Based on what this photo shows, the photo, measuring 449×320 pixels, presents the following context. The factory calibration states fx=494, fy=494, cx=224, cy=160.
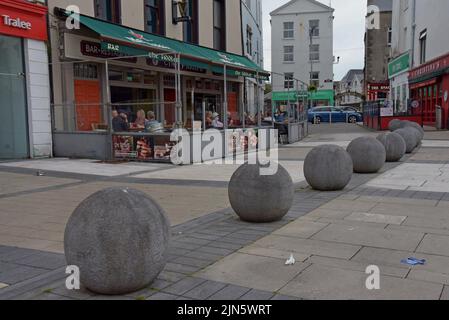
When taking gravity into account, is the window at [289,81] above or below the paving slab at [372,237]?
above

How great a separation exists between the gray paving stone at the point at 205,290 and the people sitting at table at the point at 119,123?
11.2m

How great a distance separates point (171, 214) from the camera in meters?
7.52

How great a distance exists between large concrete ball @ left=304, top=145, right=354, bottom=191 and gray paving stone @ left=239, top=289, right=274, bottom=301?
517 centimetres

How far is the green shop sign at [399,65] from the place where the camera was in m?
39.7

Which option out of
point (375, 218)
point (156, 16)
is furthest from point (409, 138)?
point (156, 16)

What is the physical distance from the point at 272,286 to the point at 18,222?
14.2 ft

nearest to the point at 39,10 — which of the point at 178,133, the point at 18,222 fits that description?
the point at 178,133

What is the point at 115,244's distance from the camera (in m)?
4.06

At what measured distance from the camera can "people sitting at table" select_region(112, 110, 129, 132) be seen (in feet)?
49.2

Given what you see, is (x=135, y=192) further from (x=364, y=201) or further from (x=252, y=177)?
(x=364, y=201)

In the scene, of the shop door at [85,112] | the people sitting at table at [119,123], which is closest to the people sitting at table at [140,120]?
the people sitting at table at [119,123]

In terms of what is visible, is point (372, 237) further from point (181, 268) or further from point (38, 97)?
point (38, 97)

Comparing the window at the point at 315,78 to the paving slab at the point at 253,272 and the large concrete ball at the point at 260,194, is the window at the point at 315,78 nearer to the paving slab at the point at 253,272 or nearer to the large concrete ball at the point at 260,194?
the large concrete ball at the point at 260,194

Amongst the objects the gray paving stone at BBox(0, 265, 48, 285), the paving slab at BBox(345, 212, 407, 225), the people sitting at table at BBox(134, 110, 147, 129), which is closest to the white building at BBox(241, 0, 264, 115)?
the people sitting at table at BBox(134, 110, 147, 129)
